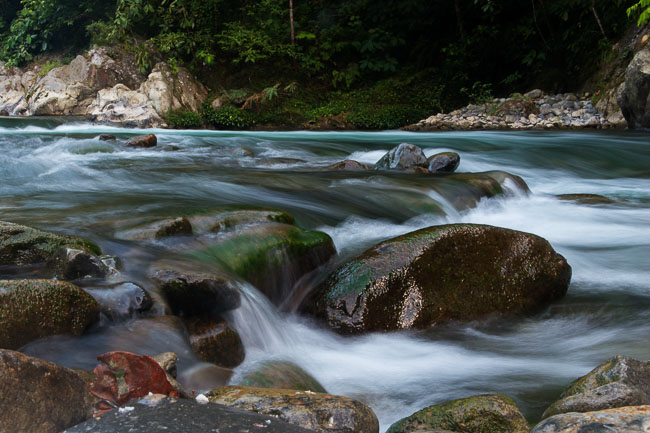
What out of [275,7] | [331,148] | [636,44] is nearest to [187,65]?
[275,7]

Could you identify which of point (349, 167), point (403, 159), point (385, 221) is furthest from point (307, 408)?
point (349, 167)

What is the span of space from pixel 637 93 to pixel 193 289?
12.7 m

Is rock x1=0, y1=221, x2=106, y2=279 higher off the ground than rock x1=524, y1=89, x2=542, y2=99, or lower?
lower

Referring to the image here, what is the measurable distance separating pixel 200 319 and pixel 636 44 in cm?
1505

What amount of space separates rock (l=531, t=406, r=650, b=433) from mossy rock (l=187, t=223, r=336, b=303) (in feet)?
7.90

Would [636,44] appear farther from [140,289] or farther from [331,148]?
[140,289]

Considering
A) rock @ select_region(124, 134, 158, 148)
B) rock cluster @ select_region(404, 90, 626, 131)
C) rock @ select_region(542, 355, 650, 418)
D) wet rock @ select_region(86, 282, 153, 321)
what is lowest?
rock @ select_region(542, 355, 650, 418)

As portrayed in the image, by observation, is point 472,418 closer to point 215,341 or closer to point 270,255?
point 215,341

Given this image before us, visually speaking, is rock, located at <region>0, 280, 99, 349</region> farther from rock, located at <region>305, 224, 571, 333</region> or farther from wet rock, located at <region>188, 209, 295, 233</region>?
rock, located at <region>305, 224, 571, 333</region>

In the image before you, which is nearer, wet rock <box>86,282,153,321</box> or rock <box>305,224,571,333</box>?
wet rock <box>86,282,153,321</box>

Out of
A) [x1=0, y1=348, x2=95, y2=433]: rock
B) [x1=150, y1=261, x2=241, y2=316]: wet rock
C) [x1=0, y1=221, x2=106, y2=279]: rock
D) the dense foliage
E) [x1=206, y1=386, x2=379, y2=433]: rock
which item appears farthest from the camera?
the dense foliage

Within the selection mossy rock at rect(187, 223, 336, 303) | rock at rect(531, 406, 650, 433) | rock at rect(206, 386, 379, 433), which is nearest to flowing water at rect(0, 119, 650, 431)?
mossy rock at rect(187, 223, 336, 303)

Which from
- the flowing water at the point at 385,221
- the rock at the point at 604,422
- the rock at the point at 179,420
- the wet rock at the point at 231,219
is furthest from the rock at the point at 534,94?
the rock at the point at 179,420

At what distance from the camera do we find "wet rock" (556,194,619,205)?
731 cm
